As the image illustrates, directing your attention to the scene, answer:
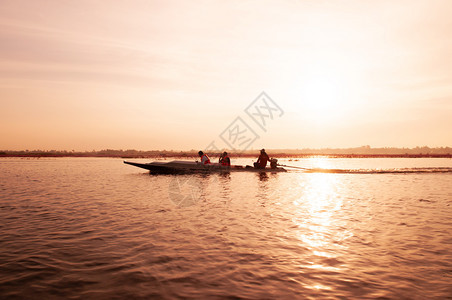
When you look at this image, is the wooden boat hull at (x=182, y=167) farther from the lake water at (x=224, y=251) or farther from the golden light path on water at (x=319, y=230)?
the lake water at (x=224, y=251)

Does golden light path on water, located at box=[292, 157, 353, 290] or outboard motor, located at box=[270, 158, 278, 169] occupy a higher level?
outboard motor, located at box=[270, 158, 278, 169]

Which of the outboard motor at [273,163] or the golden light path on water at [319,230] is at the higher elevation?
the outboard motor at [273,163]

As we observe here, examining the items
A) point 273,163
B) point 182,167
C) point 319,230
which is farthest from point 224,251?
point 273,163

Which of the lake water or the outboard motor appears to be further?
the outboard motor

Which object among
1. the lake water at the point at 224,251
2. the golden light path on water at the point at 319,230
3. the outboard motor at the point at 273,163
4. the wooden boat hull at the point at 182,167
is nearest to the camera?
the lake water at the point at 224,251

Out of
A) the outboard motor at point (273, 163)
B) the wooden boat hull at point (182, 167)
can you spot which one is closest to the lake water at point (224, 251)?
the wooden boat hull at point (182, 167)

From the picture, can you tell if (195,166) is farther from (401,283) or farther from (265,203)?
(401,283)

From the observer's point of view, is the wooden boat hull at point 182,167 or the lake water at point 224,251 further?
the wooden boat hull at point 182,167

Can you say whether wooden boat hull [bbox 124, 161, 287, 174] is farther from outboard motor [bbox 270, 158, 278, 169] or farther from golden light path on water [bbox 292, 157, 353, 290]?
golden light path on water [bbox 292, 157, 353, 290]

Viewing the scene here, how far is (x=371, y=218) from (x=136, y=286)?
914 centimetres

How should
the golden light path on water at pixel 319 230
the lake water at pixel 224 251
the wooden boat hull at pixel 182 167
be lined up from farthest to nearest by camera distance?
the wooden boat hull at pixel 182 167 → the golden light path on water at pixel 319 230 → the lake water at pixel 224 251

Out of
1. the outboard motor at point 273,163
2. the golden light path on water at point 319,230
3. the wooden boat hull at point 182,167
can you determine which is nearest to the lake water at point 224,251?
the golden light path on water at point 319,230

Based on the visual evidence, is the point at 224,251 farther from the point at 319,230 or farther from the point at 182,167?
the point at 182,167

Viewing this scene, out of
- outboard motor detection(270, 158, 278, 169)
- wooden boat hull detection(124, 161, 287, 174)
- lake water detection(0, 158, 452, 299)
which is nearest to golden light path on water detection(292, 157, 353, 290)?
lake water detection(0, 158, 452, 299)
